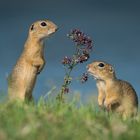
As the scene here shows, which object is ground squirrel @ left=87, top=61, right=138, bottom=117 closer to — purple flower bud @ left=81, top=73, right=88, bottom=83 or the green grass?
purple flower bud @ left=81, top=73, right=88, bottom=83

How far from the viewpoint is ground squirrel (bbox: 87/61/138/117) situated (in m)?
11.9

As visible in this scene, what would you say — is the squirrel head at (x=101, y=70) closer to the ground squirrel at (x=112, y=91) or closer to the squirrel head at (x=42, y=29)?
the ground squirrel at (x=112, y=91)

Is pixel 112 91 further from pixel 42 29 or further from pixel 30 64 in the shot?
pixel 42 29

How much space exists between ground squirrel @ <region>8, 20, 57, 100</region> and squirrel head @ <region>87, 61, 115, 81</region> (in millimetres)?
1147

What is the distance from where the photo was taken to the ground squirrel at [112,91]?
39.0 ft

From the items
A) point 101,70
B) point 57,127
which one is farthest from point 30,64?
point 57,127

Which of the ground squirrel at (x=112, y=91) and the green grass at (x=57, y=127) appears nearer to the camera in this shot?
the green grass at (x=57, y=127)

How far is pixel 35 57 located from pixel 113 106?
6.52 ft

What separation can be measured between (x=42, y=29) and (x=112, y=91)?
2.14 m

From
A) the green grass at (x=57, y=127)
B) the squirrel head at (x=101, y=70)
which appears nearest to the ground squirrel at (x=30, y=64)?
the squirrel head at (x=101, y=70)

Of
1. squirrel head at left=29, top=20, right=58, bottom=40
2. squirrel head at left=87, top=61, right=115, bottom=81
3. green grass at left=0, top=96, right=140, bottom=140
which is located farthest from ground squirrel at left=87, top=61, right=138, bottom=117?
green grass at left=0, top=96, right=140, bottom=140

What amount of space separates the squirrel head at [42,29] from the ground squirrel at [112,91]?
1167 millimetres

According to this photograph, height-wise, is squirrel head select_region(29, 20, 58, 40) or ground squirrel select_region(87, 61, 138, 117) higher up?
squirrel head select_region(29, 20, 58, 40)

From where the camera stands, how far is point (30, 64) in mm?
12016
